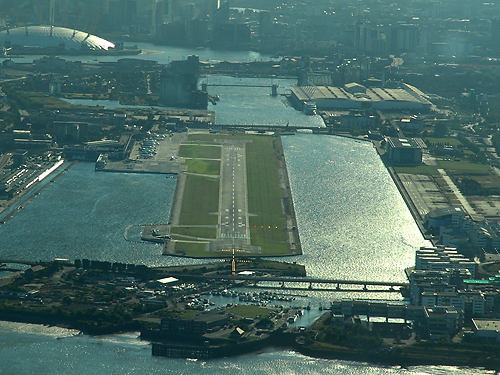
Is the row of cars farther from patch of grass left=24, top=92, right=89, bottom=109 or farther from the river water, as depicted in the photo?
patch of grass left=24, top=92, right=89, bottom=109

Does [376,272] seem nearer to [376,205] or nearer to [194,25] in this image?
[376,205]

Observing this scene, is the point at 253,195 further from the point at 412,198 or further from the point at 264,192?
the point at 412,198

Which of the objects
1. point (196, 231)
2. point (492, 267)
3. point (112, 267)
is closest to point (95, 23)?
point (196, 231)

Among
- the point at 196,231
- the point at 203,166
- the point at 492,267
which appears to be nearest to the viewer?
the point at 492,267

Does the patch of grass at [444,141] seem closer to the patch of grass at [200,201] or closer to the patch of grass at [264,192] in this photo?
the patch of grass at [264,192]

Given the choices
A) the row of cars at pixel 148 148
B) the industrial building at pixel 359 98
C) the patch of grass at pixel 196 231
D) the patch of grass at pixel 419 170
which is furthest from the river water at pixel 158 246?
the industrial building at pixel 359 98

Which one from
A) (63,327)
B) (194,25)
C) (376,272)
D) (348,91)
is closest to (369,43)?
(194,25)
